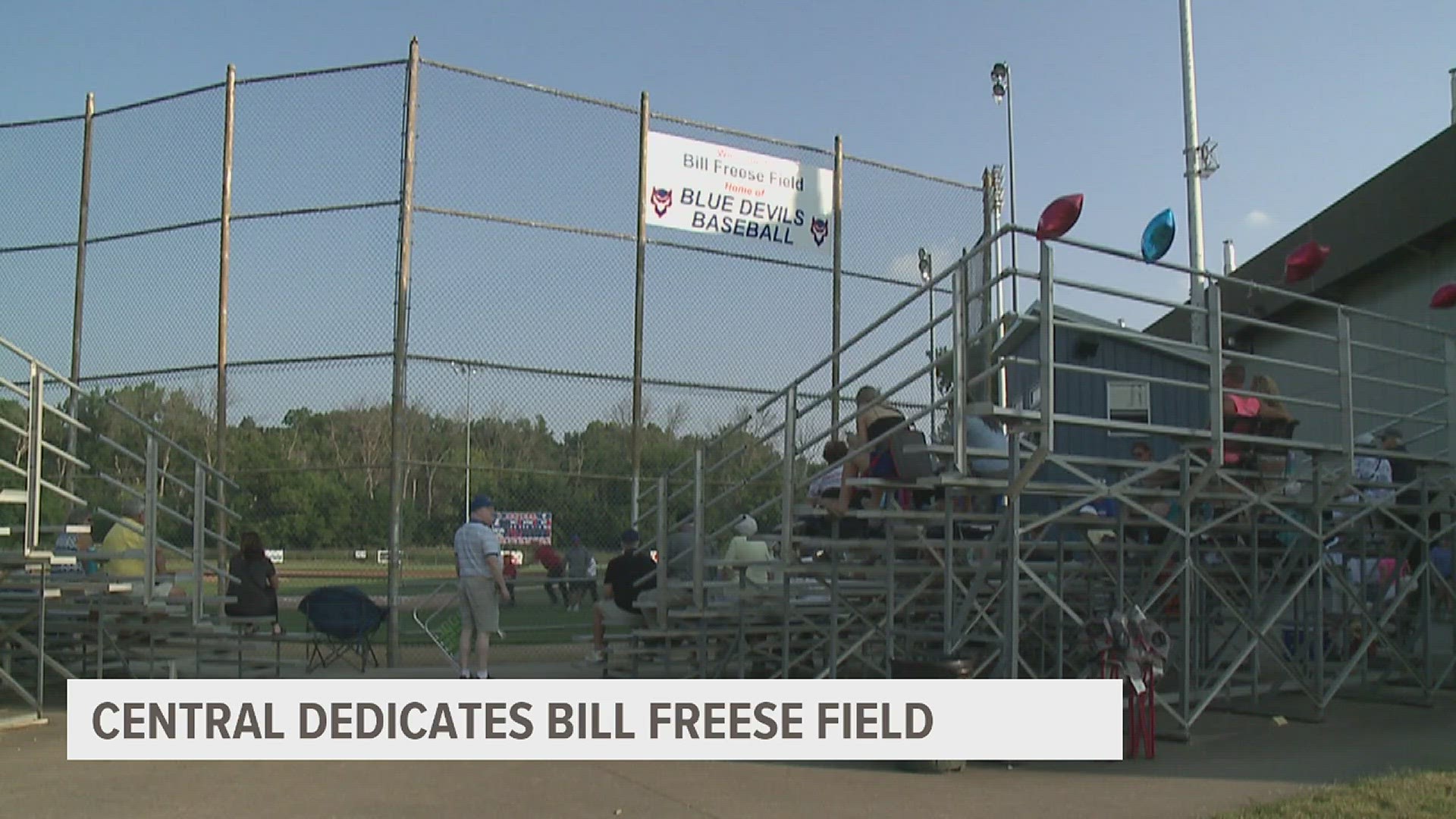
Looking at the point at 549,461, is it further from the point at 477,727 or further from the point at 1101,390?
the point at 1101,390

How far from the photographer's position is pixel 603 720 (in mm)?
8188

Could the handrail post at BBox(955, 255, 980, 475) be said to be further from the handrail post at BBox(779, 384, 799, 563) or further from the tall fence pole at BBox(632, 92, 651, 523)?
the tall fence pole at BBox(632, 92, 651, 523)

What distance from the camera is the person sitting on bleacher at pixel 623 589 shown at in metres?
11.6

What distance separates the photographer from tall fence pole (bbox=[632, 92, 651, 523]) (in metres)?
13.5

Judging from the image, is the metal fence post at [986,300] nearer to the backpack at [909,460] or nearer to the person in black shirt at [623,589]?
the backpack at [909,460]

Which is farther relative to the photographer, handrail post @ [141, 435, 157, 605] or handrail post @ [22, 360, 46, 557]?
handrail post @ [141, 435, 157, 605]

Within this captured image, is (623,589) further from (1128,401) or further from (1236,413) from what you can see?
(1128,401)

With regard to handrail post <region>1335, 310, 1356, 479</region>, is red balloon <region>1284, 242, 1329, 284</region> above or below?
above

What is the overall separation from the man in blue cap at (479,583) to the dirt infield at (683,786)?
3.15m

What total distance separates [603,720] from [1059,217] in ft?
13.5

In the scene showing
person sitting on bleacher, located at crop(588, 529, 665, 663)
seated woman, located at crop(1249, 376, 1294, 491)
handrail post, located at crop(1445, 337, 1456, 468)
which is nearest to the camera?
seated woman, located at crop(1249, 376, 1294, 491)

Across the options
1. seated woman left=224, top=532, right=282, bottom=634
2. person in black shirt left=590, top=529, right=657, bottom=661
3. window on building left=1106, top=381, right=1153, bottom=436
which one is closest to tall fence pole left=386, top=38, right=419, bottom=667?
seated woman left=224, top=532, right=282, bottom=634

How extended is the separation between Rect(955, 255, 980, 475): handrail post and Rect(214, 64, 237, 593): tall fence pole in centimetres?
789

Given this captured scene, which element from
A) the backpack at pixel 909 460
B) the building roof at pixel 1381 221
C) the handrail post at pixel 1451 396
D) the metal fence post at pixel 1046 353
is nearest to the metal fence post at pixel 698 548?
the backpack at pixel 909 460
